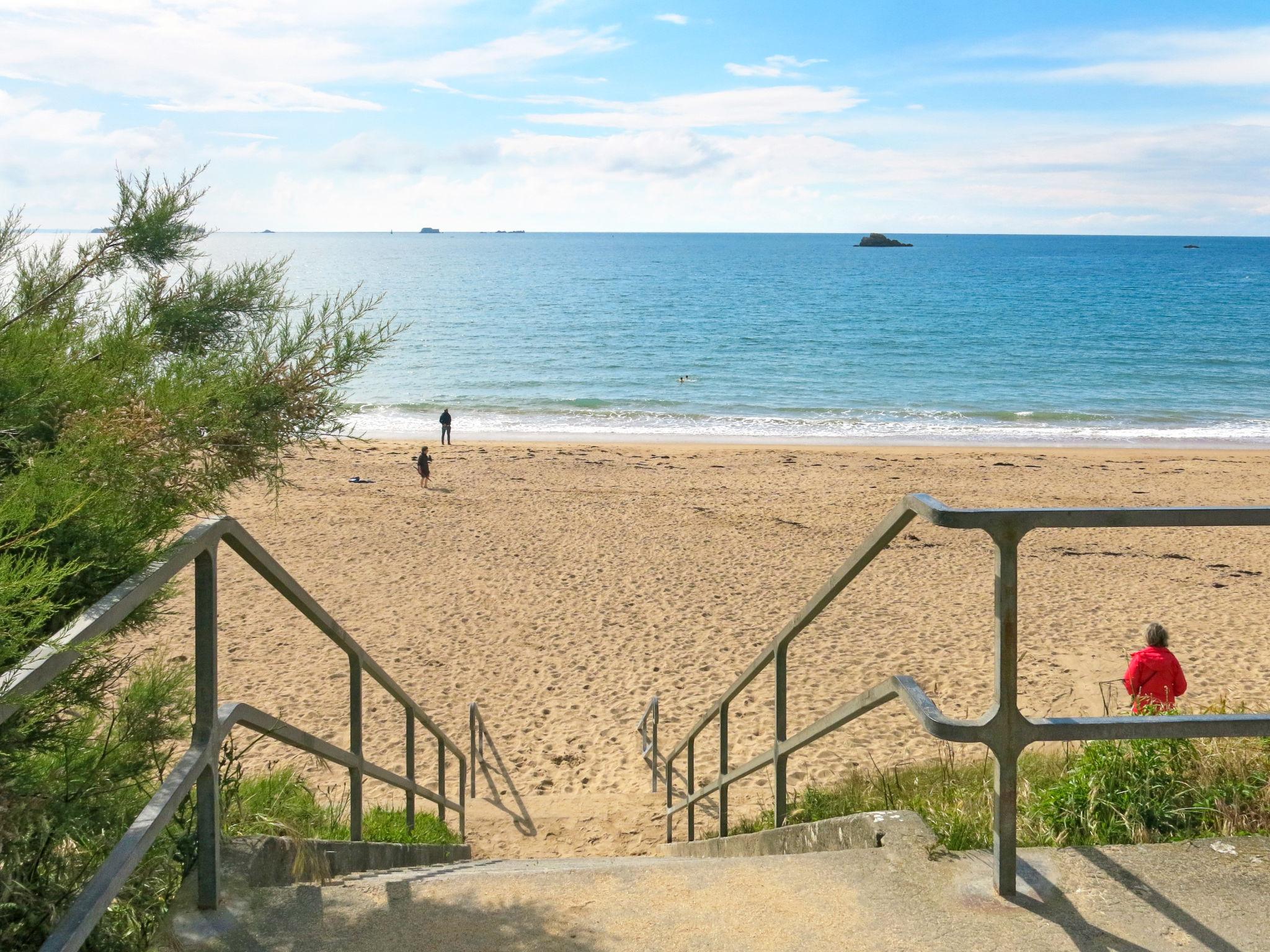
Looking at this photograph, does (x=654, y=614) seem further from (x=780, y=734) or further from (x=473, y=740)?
(x=780, y=734)

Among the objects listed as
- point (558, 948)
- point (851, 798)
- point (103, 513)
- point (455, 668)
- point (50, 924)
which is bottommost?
point (455, 668)

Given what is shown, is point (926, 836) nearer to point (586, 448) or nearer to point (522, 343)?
point (586, 448)

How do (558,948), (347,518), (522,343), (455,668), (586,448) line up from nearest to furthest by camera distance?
(558,948), (455,668), (347,518), (586,448), (522,343)

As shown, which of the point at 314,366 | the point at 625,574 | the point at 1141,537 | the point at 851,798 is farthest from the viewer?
the point at 1141,537

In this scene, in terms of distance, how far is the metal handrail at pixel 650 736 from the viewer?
27.9 feet

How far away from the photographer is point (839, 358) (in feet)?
167

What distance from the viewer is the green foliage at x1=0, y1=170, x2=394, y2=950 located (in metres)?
2.01

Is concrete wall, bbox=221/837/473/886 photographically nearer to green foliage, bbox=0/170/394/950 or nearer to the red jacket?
green foliage, bbox=0/170/394/950

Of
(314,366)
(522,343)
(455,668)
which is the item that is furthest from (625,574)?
(522,343)

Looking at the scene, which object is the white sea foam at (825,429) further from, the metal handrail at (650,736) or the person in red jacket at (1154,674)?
the person in red jacket at (1154,674)

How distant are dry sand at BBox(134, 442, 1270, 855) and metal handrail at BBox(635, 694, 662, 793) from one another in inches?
6.4

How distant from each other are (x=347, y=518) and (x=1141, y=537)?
44.3ft

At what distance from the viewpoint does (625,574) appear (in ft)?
49.1

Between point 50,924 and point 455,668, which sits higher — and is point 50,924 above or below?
above
